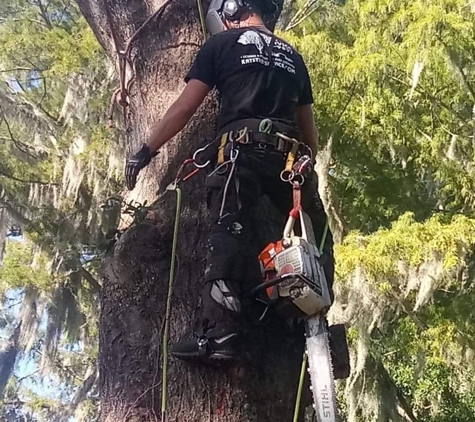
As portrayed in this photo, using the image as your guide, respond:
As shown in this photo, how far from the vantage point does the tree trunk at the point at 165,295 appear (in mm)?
2309

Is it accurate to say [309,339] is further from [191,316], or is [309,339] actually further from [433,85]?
[433,85]

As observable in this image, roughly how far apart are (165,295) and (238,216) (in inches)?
14.5

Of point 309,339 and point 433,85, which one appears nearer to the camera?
point 309,339

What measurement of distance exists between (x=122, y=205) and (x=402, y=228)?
5.19m

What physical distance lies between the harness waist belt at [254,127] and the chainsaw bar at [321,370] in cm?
71

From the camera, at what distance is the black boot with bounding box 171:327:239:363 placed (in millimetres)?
2277

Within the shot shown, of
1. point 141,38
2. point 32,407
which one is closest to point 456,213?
point 141,38

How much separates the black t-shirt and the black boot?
2.79ft

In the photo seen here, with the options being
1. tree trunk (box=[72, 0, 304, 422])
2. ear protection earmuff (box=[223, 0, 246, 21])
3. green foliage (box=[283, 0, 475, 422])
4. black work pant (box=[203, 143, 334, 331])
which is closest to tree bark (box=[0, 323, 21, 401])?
green foliage (box=[283, 0, 475, 422])

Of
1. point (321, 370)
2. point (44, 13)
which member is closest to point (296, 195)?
point (321, 370)

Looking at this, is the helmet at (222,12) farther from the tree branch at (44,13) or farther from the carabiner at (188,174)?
the tree branch at (44,13)

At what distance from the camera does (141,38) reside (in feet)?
9.95

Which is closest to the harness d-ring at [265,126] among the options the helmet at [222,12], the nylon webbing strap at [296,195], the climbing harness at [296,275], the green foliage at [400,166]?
the climbing harness at [296,275]

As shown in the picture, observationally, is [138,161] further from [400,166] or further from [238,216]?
[400,166]
